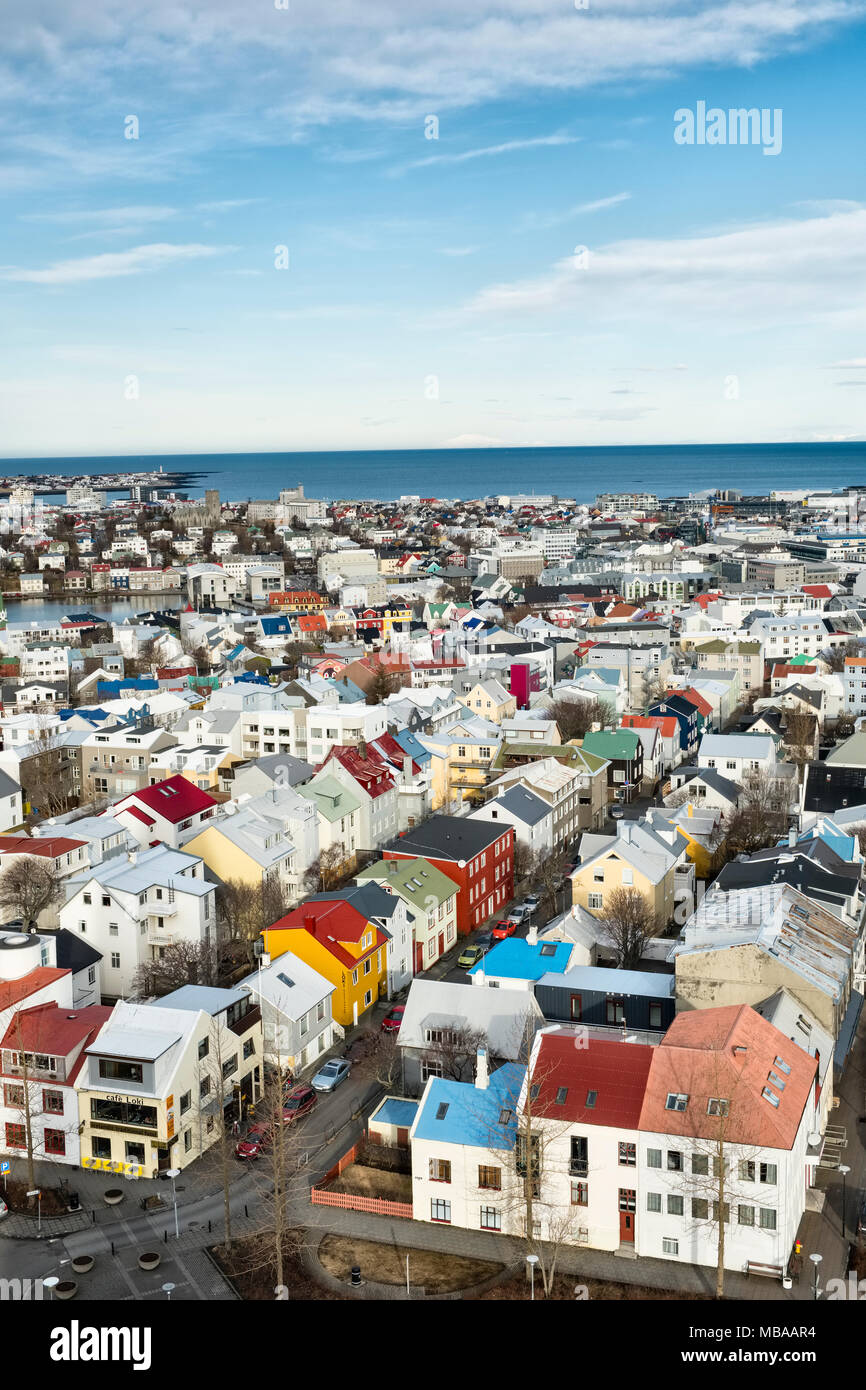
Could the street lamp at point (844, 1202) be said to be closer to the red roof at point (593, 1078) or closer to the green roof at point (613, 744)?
the red roof at point (593, 1078)

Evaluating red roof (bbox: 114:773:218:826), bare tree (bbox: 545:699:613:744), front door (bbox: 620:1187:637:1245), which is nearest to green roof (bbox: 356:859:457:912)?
red roof (bbox: 114:773:218:826)

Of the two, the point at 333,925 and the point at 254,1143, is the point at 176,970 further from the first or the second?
the point at 254,1143

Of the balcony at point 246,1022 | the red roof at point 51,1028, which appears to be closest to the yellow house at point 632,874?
the balcony at point 246,1022

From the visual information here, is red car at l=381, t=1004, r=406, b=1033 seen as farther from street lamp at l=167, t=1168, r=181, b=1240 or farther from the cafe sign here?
the cafe sign

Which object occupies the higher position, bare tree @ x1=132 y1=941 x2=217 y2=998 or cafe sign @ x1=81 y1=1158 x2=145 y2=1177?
bare tree @ x1=132 y1=941 x2=217 y2=998

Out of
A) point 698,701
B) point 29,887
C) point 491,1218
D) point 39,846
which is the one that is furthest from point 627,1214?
point 698,701
